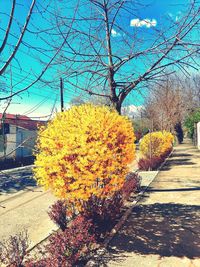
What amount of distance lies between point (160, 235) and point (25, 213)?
16.4 feet

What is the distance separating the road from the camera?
7.33 metres

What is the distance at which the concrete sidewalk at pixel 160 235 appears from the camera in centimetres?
512

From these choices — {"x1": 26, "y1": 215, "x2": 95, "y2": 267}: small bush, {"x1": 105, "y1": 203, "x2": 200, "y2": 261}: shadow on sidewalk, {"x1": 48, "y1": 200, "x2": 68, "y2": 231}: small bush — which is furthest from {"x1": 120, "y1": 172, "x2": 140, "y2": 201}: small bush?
{"x1": 26, "y1": 215, "x2": 95, "y2": 267}: small bush

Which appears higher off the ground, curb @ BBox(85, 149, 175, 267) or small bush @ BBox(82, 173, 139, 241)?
small bush @ BBox(82, 173, 139, 241)

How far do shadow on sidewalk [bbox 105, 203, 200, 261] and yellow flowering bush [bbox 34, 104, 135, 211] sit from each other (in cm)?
124

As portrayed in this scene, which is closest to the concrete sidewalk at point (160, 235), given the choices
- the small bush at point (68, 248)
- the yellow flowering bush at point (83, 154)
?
the small bush at point (68, 248)

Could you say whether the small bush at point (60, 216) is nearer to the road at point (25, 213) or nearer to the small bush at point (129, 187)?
the road at point (25, 213)

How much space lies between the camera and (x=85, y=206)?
22.3ft

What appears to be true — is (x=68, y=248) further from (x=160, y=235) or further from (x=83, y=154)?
(x=160, y=235)

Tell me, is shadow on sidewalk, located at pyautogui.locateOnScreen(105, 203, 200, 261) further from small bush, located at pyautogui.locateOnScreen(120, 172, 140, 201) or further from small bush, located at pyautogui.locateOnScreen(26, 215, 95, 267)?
small bush, located at pyautogui.locateOnScreen(120, 172, 140, 201)

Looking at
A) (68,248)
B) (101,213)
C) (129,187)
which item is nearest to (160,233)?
(101,213)

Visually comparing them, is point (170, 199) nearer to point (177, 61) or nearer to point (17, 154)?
point (177, 61)

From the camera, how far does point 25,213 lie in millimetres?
9195

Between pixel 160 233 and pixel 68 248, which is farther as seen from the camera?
pixel 160 233
